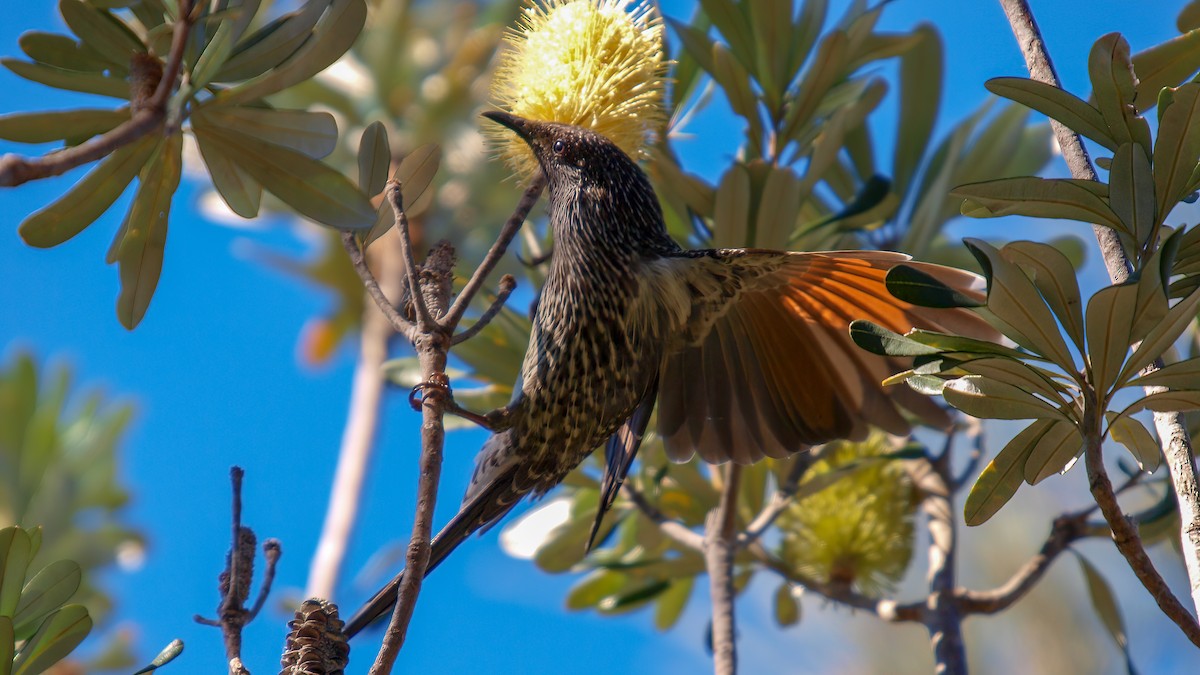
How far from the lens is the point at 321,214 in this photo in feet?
4.25

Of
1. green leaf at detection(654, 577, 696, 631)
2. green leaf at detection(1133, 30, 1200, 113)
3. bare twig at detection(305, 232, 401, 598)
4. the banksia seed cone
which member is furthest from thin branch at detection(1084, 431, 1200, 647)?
bare twig at detection(305, 232, 401, 598)

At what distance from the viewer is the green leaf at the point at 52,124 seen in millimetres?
1208

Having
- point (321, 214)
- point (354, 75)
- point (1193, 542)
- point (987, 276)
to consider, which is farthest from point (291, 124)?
point (354, 75)

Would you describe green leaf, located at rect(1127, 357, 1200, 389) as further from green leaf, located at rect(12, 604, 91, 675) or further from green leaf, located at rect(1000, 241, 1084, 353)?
green leaf, located at rect(12, 604, 91, 675)

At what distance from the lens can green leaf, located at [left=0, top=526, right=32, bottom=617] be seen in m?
1.28

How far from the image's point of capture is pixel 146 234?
1.37 metres

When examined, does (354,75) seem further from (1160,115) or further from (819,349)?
(1160,115)

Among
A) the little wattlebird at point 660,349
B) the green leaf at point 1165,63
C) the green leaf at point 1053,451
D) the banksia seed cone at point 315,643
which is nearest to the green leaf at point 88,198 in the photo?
the banksia seed cone at point 315,643

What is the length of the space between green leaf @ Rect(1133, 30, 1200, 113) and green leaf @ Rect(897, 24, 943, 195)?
1177 mm

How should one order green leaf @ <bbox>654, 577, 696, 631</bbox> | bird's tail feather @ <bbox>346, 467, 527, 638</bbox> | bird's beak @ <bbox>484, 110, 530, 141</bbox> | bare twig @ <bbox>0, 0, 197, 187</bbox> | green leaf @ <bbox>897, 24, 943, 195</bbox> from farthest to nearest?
green leaf @ <bbox>654, 577, 696, 631</bbox> → green leaf @ <bbox>897, 24, 943, 195</bbox> → bird's tail feather @ <bbox>346, 467, 527, 638</bbox> → bird's beak @ <bbox>484, 110, 530, 141</bbox> → bare twig @ <bbox>0, 0, 197, 187</bbox>

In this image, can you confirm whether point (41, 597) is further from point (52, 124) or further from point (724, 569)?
point (724, 569)

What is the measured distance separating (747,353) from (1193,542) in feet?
3.80

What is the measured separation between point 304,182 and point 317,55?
5.8 inches

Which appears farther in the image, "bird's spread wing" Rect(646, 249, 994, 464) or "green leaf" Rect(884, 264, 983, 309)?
"bird's spread wing" Rect(646, 249, 994, 464)
